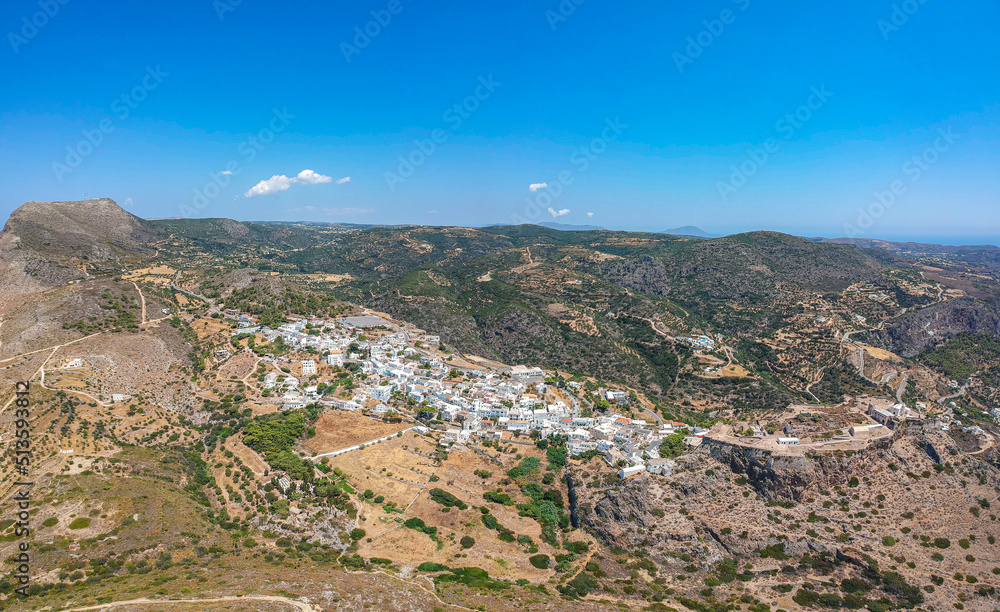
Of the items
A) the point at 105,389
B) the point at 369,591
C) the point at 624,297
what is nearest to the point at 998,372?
the point at 624,297

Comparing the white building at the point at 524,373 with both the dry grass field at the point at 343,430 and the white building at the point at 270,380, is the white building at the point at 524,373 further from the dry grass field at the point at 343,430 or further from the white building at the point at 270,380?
the white building at the point at 270,380

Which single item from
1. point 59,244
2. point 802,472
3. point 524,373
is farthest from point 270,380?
point 59,244

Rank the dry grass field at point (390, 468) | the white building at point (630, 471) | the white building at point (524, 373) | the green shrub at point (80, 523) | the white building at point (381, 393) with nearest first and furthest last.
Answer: the green shrub at point (80, 523) → the white building at point (630, 471) → the dry grass field at point (390, 468) → the white building at point (381, 393) → the white building at point (524, 373)

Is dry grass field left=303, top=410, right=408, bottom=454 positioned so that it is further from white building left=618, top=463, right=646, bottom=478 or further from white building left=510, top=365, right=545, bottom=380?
white building left=618, top=463, right=646, bottom=478

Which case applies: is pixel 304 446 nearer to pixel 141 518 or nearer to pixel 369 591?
pixel 141 518

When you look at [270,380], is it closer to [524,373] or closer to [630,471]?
[524,373]

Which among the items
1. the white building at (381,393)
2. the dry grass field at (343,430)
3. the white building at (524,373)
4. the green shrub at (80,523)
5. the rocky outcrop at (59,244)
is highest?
the rocky outcrop at (59,244)

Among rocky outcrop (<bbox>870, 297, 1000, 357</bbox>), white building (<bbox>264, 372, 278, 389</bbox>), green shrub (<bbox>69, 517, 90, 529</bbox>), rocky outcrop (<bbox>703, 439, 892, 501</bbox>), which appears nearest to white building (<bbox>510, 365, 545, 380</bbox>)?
white building (<bbox>264, 372, 278, 389</bbox>)

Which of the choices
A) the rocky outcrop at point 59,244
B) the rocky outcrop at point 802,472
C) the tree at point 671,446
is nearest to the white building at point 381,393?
the tree at point 671,446

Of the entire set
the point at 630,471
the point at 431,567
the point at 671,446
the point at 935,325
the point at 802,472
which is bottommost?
the point at 431,567

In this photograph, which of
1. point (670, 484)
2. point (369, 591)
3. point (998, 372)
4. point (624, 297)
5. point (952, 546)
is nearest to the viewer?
point (369, 591)

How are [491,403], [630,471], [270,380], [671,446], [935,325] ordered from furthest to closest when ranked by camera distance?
[935,325]
[270,380]
[491,403]
[671,446]
[630,471]
